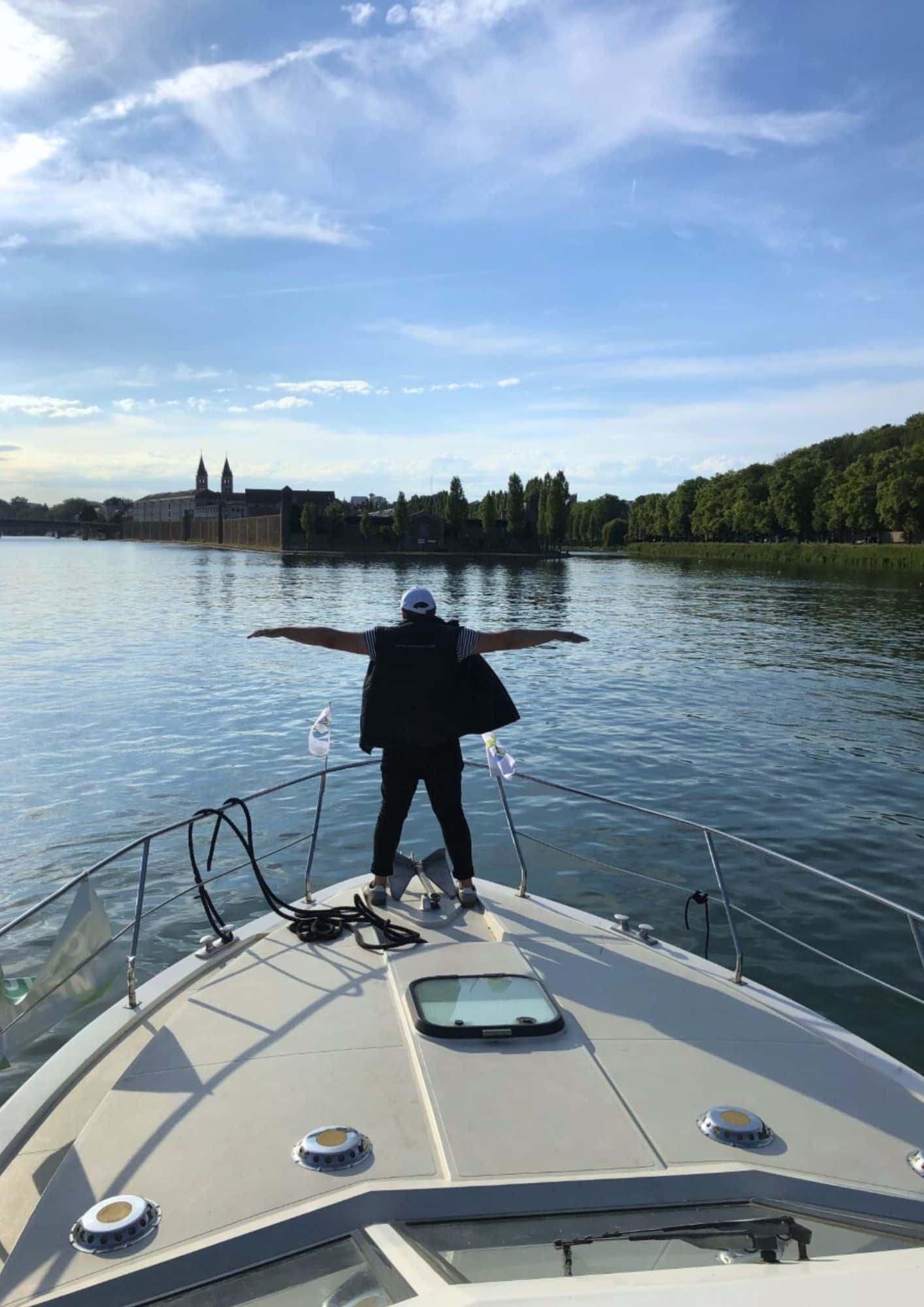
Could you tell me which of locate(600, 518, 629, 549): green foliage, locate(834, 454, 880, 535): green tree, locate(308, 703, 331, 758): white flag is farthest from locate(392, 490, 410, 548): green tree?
locate(308, 703, 331, 758): white flag

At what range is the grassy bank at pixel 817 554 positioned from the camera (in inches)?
3420

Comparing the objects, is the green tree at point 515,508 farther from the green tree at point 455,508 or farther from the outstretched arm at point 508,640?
the outstretched arm at point 508,640

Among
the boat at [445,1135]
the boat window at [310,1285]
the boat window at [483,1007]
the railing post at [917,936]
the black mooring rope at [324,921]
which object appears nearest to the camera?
the boat window at [310,1285]

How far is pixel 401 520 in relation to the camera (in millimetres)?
155500

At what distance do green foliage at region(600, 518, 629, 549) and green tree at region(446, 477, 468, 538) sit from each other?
40633 millimetres

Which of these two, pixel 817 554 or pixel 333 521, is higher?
pixel 333 521

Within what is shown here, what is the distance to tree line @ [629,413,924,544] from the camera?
9444 cm

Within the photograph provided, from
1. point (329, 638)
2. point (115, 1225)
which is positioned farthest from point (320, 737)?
point (115, 1225)

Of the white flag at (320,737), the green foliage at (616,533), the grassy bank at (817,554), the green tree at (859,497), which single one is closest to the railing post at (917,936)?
the white flag at (320,737)

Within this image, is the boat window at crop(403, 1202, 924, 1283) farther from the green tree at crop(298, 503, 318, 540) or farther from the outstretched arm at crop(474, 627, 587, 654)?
the green tree at crop(298, 503, 318, 540)

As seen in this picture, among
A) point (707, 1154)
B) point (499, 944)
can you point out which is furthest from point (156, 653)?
point (707, 1154)

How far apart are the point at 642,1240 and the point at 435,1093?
1055 millimetres

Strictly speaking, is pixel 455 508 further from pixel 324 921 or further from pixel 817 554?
pixel 324 921

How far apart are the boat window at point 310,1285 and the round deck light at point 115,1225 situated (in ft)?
0.96
